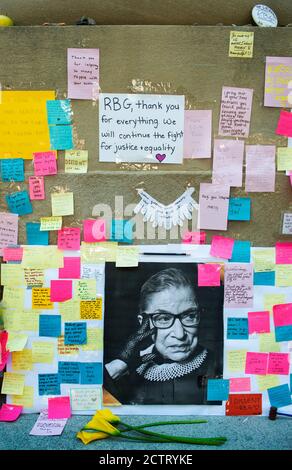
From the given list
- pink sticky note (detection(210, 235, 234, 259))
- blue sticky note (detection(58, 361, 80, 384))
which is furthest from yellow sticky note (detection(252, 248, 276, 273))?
blue sticky note (detection(58, 361, 80, 384))

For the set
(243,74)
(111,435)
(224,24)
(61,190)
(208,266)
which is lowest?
(111,435)

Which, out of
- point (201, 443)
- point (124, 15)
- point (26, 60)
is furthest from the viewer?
point (124, 15)

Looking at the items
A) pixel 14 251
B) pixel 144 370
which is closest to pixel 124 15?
pixel 14 251

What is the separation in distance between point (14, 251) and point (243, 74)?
155 cm

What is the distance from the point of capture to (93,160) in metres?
2.44

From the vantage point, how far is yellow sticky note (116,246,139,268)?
2.46m

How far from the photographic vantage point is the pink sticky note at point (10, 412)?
239 cm

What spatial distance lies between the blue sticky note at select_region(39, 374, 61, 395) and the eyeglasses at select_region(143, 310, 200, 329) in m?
0.60

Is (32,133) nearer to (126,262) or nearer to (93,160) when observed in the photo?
(93,160)

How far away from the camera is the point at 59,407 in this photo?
2.45m

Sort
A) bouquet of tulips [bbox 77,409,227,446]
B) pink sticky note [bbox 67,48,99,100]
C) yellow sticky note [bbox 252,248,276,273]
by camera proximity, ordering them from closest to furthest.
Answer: bouquet of tulips [bbox 77,409,227,446]
pink sticky note [bbox 67,48,99,100]
yellow sticky note [bbox 252,248,276,273]

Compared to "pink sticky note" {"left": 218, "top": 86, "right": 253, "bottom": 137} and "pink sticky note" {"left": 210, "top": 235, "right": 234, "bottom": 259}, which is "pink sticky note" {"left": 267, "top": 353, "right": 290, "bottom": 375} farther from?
"pink sticky note" {"left": 218, "top": 86, "right": 253, "bottom": 137}

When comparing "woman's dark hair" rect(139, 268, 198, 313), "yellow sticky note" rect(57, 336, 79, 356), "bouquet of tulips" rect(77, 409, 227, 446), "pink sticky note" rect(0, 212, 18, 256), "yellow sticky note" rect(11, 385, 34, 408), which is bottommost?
"bouquet of tulips" rect(77, 409, 227, 446)

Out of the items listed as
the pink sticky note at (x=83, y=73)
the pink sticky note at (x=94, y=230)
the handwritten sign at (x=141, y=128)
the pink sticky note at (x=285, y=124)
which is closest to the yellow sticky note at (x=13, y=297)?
the pink sticky note at (x=94, y=230)
